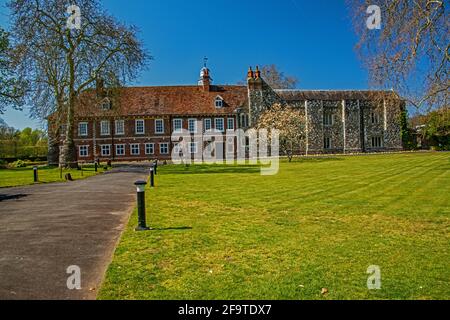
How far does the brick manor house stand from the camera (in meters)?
48.8

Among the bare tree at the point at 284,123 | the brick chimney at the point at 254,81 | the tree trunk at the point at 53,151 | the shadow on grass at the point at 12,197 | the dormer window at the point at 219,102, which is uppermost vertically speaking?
the brick chimney at the point at 254,81

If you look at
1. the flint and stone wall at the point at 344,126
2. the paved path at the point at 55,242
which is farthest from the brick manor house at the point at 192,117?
the paved path at the point at 55,242

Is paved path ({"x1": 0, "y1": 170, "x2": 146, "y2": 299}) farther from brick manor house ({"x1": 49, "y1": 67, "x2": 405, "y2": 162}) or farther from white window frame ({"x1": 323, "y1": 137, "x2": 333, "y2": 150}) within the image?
white window frame ({"x1": 323, "y1": 137, "x2": 333, "y2": 150})

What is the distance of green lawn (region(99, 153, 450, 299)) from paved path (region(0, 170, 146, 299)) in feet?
1.13

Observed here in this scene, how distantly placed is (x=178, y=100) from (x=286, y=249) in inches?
1785

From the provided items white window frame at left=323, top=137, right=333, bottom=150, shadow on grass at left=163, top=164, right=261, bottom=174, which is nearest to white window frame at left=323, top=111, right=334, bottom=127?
white window frame at left=323, top=137, right=333, bottom=150

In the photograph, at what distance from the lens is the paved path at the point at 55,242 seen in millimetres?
4770

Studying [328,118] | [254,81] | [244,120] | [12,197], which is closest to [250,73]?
[254,81]

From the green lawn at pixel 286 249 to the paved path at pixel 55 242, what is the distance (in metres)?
0.34

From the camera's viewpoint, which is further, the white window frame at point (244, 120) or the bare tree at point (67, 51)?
the white window frame at point (244, 120)

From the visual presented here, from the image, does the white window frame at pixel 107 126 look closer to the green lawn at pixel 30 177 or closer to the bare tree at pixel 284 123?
the bare tree at pixel 284 123

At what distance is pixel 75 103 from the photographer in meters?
31.9

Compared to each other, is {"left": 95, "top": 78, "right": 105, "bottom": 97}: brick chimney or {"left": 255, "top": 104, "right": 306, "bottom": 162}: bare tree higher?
{"left": 95, "top": 78, "right": 105, "bottom": 97}: brick chimney
